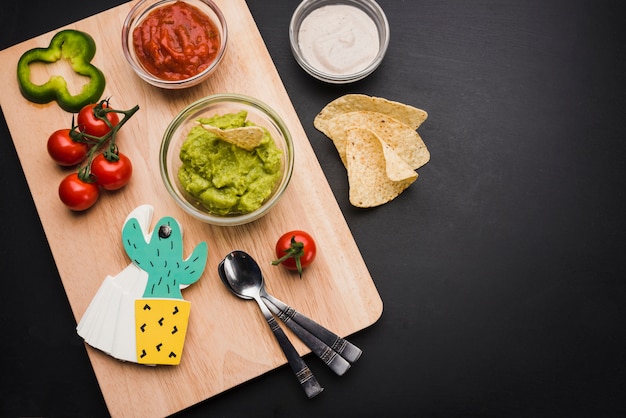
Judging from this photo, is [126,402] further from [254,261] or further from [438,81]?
[438,81]

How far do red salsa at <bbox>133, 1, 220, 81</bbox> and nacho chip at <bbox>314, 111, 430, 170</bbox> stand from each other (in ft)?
2.29

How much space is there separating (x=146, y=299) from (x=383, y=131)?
1412 mm

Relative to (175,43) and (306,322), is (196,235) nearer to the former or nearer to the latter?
(306,322)

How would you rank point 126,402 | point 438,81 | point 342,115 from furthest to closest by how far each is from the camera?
1. point 438,81
2. point 342,115
3. point 126,402

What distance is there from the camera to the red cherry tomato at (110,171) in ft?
8.64

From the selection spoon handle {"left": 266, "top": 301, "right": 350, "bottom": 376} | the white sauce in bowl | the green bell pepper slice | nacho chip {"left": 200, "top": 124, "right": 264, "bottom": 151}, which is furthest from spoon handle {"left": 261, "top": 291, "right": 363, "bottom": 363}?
the green bell pepper slice

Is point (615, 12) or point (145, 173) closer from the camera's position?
point (145, 173)

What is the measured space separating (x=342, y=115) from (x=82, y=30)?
1.38 m

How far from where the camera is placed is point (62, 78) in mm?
2818

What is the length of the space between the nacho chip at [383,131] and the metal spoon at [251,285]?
0.73m

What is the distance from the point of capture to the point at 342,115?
2826 millimetres

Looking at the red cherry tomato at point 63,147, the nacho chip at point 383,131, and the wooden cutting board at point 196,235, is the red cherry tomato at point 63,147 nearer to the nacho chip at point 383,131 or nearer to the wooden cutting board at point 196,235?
the wooden cutting board at point 196,235

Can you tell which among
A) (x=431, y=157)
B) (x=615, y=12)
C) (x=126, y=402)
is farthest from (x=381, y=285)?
(x=615, y=12)

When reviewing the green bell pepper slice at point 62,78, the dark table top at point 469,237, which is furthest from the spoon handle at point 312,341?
the green bell pepper slice at point 62,78
